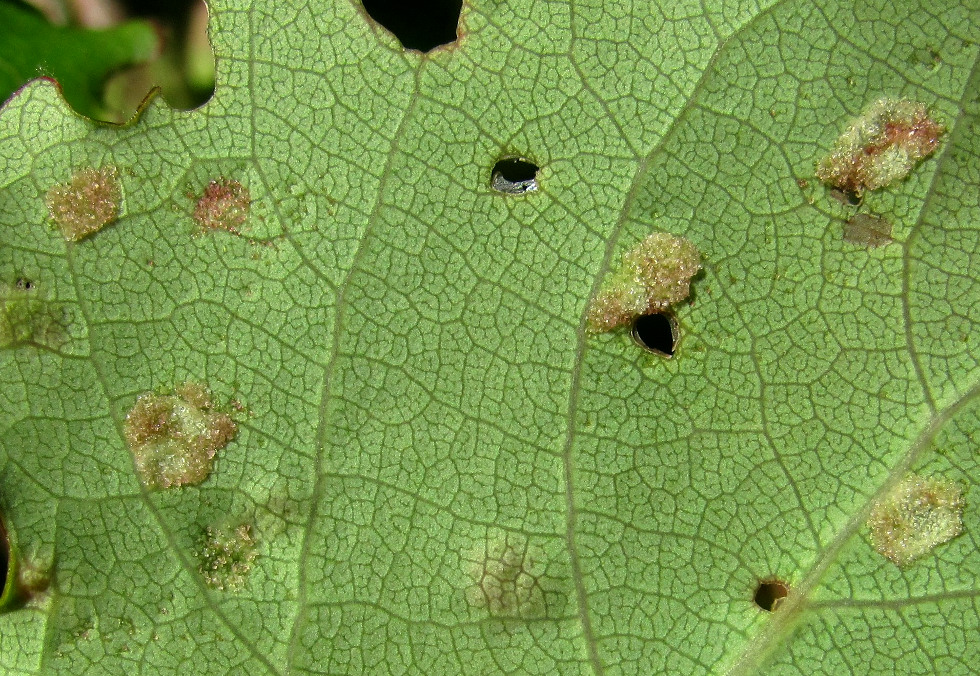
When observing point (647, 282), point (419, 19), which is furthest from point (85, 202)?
point (647, 282)

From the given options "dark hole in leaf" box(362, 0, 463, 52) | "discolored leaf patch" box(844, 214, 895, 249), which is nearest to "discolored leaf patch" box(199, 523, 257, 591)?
"dark hole in leaf" box(362, 0, 463, 52)

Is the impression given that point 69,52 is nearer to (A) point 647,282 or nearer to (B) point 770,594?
(A) point 647,282

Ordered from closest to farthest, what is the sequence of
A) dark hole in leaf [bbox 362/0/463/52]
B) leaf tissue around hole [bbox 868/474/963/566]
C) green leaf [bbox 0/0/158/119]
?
leaf tissue around hole [bbox 868/474/963/566]
green leaf [bbox 0/0/158/119]
dark hole in leaf [bbox 362/0/463/52]

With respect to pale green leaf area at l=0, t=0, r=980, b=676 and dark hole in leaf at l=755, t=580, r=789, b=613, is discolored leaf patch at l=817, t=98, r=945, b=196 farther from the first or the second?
dark hole in leaf at l=755, t=580, r=789, b=613

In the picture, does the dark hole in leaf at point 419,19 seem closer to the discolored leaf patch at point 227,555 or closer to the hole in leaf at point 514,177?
the hole in leaf at point 514,177

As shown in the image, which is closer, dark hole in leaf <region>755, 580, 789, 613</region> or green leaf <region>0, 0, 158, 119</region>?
dark hole in leaf <region>755, 580, 789, 613</region>

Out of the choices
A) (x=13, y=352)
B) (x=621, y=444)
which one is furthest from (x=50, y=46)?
(x=621, y=444)

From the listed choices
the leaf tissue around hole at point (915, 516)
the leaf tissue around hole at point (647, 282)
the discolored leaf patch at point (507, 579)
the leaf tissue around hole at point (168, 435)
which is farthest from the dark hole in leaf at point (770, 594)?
the leaf tissue around hole at point (168, 435)

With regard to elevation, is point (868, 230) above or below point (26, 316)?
above
